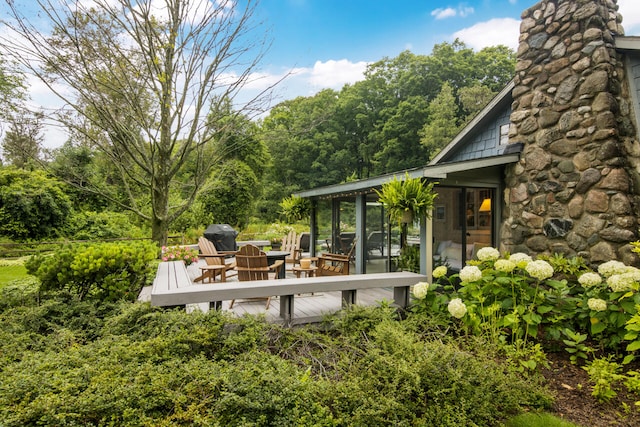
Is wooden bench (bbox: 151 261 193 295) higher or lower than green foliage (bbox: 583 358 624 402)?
higher

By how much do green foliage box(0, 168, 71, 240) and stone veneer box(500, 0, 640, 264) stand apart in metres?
14.8

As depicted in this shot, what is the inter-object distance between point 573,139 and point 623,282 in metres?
2.52

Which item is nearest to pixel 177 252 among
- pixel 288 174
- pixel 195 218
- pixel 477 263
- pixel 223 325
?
pixel 223 325

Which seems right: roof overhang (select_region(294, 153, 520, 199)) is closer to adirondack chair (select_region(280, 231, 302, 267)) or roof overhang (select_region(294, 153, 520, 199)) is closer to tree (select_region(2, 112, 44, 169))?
adirondack chair (select_region(280, 231, 302, 267))

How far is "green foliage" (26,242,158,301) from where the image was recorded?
13.1ft

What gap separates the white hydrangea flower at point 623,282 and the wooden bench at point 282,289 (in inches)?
81.2

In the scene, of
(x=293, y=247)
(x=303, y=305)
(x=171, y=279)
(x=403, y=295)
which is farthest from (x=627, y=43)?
(x=171, y=279)

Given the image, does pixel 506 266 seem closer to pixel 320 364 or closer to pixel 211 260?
pixel 320 364

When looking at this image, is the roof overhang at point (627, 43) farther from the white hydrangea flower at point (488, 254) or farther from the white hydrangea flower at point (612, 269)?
the white hydrangea flower at point (488, 254)

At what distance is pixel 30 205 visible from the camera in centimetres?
1229

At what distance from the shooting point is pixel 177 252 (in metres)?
7.62

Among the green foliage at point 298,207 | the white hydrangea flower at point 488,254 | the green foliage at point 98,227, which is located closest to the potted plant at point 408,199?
the white hydrangea flower at point 488,254

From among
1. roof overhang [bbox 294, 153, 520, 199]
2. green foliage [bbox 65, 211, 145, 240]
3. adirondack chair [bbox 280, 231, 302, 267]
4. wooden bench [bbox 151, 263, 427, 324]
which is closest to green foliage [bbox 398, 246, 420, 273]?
wooden bench [bbox 151, 263, 427, 324]

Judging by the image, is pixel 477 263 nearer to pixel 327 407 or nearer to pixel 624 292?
pixel 624 292
